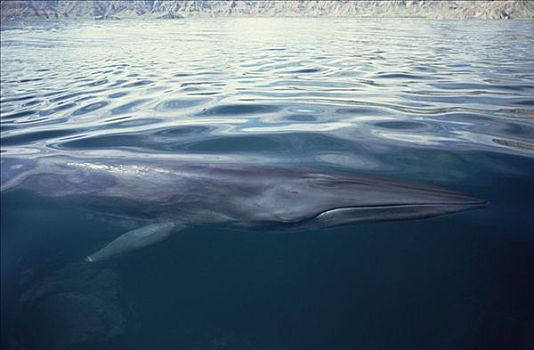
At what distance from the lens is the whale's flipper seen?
15.1 feet

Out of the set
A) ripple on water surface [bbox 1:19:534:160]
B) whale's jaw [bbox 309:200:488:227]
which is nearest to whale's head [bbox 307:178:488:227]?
whale's jaw [bbox 309:200:488:227]

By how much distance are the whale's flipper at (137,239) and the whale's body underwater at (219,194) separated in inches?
Answer: 0.5

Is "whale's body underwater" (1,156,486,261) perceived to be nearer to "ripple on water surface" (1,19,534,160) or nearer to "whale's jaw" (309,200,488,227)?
"whale's jaw" (309,200,488,227)

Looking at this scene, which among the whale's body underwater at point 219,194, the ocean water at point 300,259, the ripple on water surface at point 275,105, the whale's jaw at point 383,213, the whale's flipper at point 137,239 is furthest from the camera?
the ripple on water surface at point 275,105

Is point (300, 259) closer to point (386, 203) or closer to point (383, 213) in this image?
point (383, 213)

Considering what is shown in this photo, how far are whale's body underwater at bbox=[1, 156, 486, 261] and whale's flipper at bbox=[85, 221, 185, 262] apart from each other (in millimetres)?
11

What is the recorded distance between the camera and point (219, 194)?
5746 mm

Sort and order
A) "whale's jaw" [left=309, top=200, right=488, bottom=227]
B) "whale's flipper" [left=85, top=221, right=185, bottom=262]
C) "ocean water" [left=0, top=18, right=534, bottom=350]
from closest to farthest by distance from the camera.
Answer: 1. "ocean water" [left=0, top=18, right=534, bottom=350]
2. "whale's flipper" [left=85, top=221, right=185, bottom=262]
3. "whale's jaw" [left=309, top=200, right=488, bottom=227]

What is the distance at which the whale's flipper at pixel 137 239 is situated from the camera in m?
4.61

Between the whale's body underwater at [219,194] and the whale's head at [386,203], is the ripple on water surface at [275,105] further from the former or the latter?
the whale's head at [386,203]

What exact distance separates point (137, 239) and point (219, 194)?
1386mm

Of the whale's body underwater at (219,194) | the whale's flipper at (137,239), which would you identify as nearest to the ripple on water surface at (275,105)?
the whale's body underwater at (219,194)

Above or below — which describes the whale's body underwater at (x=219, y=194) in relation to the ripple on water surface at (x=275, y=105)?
below

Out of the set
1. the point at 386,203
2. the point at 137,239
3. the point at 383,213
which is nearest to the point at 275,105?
the point at 386,203
